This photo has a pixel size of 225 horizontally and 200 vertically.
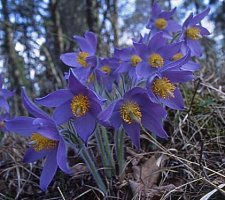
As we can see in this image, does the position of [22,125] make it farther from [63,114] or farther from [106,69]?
[106,69]

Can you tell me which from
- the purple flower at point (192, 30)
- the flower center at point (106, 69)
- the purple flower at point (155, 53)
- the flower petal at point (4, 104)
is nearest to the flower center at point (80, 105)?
the purple flower at point (155, 53)

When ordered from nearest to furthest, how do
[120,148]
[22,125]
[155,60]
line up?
[22,125]
[120,148]
[155,60]

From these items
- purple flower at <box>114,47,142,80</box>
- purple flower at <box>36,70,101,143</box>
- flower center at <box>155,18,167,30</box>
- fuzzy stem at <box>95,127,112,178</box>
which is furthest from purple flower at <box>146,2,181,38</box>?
purple flower at <box>36,70,101,143</box>

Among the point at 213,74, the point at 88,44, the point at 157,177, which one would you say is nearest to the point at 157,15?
the point at 88,44

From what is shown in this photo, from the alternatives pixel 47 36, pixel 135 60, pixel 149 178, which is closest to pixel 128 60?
pixel 135 60

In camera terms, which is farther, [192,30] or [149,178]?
[192,30]

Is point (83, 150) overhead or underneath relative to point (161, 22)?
underneath

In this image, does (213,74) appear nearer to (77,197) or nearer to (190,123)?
(190,123)
